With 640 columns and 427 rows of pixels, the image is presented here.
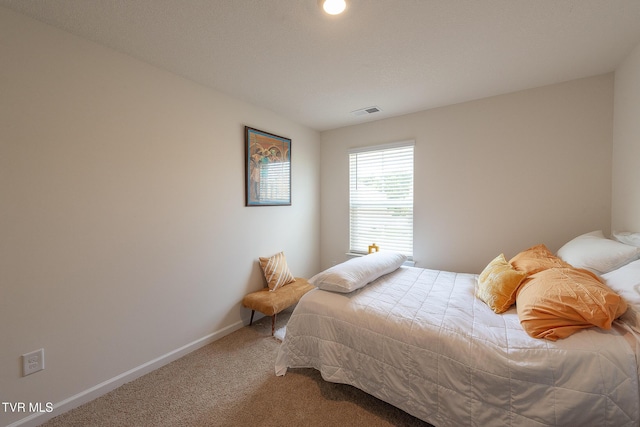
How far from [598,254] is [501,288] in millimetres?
729

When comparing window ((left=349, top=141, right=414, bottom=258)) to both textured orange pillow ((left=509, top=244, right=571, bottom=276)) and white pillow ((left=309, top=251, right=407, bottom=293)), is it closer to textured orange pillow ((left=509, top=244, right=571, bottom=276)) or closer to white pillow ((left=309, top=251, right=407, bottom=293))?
white pillow ((left=309, top=251, right=407, bottom=293))

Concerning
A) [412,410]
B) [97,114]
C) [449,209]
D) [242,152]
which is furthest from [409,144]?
[97,114]

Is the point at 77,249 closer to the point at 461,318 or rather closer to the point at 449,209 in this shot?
the point at 461,318

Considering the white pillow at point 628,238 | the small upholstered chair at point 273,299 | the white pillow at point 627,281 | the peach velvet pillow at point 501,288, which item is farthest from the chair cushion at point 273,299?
the white pillow at point 628,238

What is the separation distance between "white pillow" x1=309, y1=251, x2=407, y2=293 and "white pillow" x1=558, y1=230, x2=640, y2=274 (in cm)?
134

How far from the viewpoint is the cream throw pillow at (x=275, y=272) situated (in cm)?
274

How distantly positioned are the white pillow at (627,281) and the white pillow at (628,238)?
0.32 m

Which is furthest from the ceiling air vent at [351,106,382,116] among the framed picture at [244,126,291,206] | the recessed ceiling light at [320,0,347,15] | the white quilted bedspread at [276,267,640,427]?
the white quilted bedspread at [276,267,640,427]

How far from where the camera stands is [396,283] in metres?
2.13

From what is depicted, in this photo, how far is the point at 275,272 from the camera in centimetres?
278

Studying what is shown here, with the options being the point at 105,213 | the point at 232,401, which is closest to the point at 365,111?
the point at 105,213

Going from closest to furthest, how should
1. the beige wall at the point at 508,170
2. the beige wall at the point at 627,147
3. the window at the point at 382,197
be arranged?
the beige wall at the point at 627,147, the beige wall at the point at 508,170, the window at the point at 382,197

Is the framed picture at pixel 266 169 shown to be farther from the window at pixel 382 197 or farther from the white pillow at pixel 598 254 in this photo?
the white pillow at pixel 598 254

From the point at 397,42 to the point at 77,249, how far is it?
264cm
